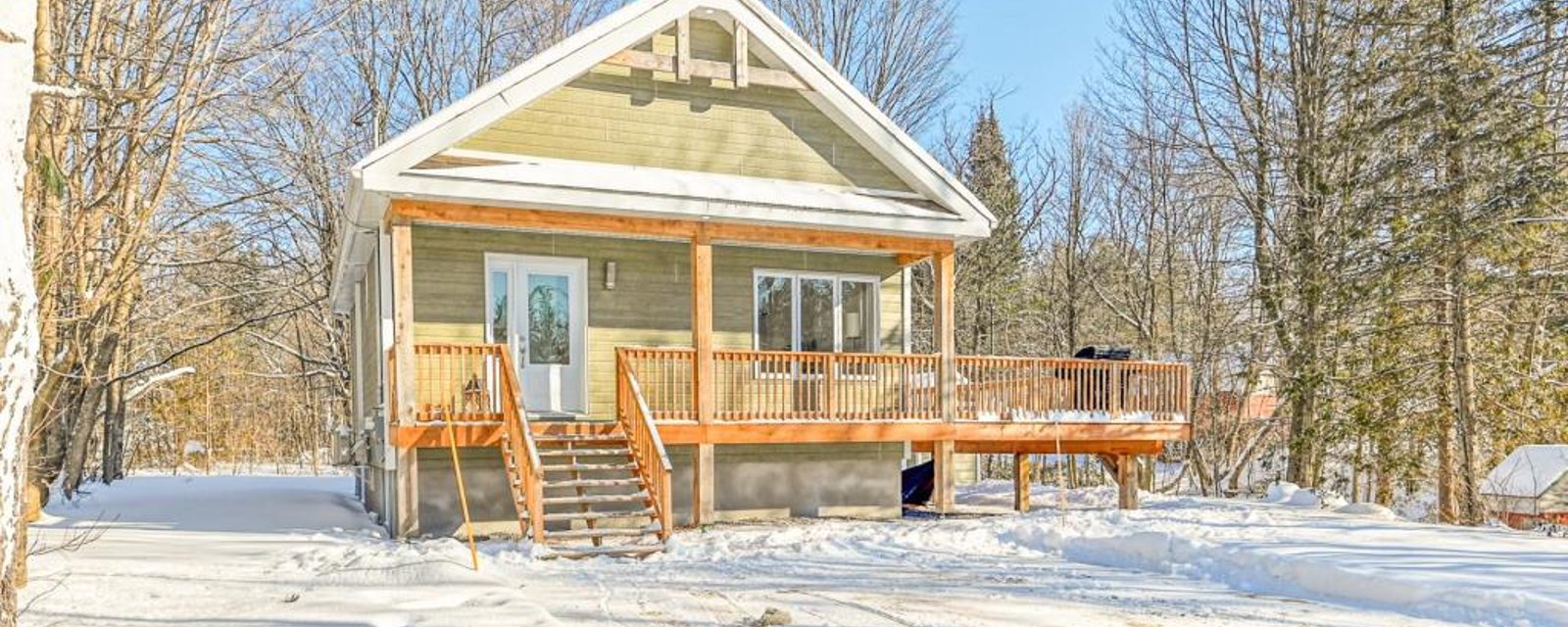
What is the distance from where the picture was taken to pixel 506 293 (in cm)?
1170

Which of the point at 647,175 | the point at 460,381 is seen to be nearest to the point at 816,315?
the point at 647,175

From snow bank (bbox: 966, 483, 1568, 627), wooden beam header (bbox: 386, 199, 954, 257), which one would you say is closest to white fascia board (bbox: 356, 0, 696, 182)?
wooden beam header (bbox: 386, 199, 954, 257)

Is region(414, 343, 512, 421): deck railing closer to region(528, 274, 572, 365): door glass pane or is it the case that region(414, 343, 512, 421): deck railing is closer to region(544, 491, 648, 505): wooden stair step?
region(528, 274, 572, 365): door glass pane

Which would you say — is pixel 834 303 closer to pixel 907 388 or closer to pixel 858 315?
pixel 858 315

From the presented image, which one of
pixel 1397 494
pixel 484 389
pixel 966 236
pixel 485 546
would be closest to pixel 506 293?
pixel 484 389

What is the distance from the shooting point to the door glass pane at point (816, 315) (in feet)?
43.4

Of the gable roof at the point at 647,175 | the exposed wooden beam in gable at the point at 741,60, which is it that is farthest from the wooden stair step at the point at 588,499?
the exposed wooden beam in gable at the point at 741,60

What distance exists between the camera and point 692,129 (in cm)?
1238

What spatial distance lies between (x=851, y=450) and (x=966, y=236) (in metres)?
3.03

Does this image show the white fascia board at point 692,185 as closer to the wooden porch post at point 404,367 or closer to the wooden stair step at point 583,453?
the wooden porch post at point 404,367

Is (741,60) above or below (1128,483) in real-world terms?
above

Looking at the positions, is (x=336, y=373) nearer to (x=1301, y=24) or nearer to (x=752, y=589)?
→ (x=752, y=589)

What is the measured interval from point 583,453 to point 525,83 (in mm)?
4097

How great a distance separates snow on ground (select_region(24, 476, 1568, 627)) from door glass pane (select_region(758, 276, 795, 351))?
2.55 m
